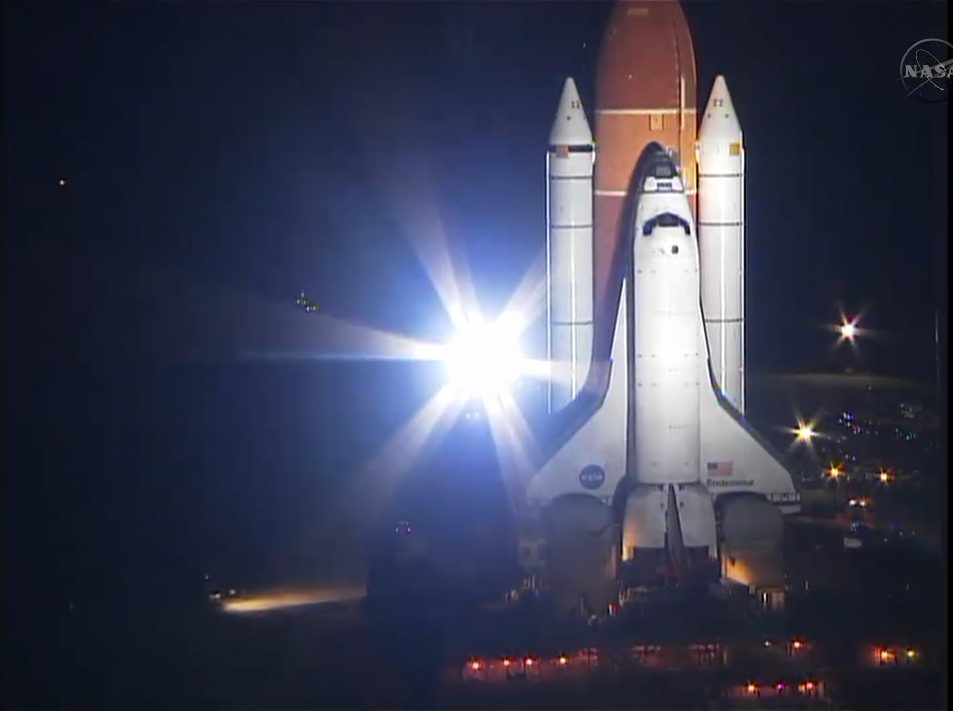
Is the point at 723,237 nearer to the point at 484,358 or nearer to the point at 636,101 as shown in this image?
the point at 636,101

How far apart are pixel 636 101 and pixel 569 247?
42 centimetres

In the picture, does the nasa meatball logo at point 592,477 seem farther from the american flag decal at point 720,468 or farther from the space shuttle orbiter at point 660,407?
the american flag decal at point 720,468

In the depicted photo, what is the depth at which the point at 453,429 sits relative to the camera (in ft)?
10.6

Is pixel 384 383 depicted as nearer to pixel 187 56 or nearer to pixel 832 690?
pixel 187 56

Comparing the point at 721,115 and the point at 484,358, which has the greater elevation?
the point at 721,115

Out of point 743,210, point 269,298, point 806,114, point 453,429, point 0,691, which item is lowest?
point 0,691

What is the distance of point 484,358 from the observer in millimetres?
3227

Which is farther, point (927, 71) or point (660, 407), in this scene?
point (660, 407)

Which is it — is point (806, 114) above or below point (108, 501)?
above

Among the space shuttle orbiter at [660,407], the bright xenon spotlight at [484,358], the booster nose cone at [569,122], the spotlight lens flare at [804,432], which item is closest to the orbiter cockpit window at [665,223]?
the space shuttle orbiter at [660,407]

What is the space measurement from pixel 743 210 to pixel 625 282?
351 millimetres

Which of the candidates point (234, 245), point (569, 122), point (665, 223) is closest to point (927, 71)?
point (665, 223)

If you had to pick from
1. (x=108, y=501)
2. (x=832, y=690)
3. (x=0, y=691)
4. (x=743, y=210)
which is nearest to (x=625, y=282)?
(x=743, y=210)

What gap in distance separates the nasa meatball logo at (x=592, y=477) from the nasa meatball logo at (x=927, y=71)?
122 centimetres
